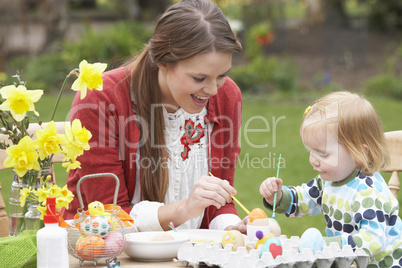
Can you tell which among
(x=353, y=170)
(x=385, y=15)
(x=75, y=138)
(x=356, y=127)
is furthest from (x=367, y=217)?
(x=385, y=15)

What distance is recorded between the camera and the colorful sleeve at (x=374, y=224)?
5.90 feet

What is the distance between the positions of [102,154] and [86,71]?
726 millimetres

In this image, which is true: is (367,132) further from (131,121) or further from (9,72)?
(9,72)

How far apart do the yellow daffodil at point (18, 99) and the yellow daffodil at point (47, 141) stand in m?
0.06

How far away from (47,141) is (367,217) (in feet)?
3.10

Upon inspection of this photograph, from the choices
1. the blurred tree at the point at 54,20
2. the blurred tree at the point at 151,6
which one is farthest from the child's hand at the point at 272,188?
the blurred tree at the point at 151,6

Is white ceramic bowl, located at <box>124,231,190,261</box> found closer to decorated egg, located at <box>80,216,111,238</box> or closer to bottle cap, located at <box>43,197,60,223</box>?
decorated egg, located at <box>80,216,111,238</box>

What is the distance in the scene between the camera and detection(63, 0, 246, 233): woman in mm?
2459

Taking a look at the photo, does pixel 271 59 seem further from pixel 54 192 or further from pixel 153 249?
pixel 54 192

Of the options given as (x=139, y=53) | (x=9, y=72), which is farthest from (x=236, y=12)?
(x=139, y=53)

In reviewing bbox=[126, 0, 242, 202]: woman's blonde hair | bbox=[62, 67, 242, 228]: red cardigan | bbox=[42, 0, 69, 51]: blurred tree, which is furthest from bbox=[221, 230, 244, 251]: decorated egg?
bbox=[42, 0, 69, 51]: blurred tree

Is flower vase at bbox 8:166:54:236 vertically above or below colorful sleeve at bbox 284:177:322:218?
above

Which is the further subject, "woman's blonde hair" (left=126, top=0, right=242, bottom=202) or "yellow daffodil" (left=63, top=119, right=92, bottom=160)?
"woman's blonde hair" (left=126, top=0, right=242, bottom=202)

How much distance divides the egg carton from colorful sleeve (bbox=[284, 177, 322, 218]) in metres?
0.47
